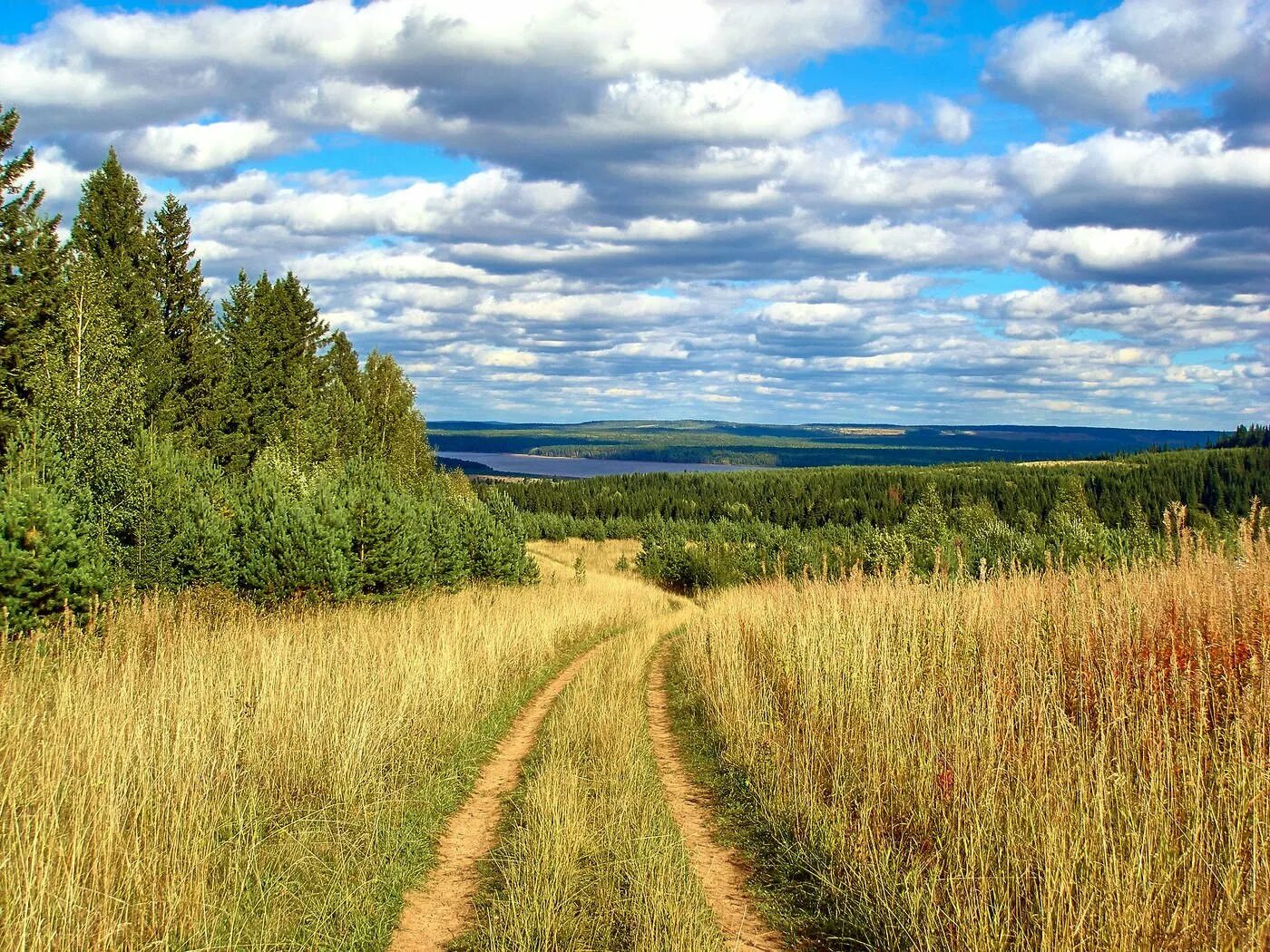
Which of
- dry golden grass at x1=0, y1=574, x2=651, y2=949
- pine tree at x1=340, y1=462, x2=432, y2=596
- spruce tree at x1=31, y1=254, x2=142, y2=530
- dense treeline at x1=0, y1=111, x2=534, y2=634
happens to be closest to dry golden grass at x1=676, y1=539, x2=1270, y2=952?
dry golden grass at x1=0, y1=574, x2=651, y2=949

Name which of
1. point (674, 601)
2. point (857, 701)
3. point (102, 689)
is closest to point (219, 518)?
point (102, 689)

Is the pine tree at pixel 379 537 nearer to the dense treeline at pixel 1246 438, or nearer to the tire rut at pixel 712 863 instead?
the tire rut at pixel 712 863

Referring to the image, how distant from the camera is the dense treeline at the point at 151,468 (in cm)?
1220

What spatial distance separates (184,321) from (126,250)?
398 centimetres

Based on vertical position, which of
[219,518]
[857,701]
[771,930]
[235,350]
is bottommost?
[771,930]

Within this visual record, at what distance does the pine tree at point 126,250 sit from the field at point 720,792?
2806cm

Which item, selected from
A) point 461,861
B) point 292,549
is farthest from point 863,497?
point 461,861

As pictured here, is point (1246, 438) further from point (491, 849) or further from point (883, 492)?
point (491, 849)

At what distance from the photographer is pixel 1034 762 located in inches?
232

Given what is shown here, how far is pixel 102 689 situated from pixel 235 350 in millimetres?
43222

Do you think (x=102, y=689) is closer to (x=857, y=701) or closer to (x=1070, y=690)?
(x=857, y=701)

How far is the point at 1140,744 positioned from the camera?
19.0ft

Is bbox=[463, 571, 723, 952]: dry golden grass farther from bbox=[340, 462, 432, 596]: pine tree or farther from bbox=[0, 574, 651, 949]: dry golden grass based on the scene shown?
bbox=[340, 462, 432, 596]: pine tree

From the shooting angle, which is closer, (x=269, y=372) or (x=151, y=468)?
(x=151, y=468)
